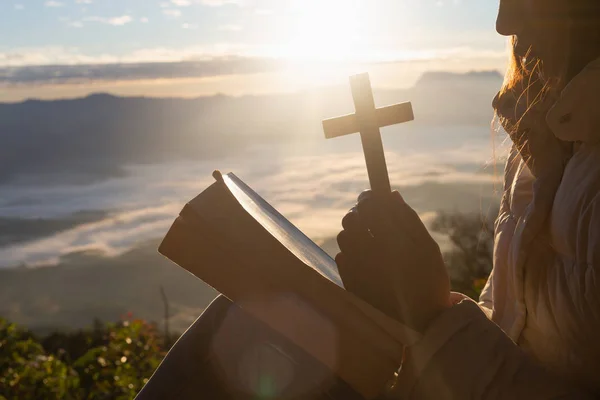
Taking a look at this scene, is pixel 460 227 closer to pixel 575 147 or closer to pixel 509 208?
pixel 509 208

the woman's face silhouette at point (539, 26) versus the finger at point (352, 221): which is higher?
the woman's face silhouette at point (539, 26)

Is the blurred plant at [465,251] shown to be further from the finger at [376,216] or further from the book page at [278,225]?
the finger at [376,216]

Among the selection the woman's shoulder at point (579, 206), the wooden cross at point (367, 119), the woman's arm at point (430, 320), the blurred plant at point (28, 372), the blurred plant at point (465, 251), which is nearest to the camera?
the woman's shoulder at point (579, 206)

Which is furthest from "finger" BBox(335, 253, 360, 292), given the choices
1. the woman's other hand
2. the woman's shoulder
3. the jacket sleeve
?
the woman's shoulder

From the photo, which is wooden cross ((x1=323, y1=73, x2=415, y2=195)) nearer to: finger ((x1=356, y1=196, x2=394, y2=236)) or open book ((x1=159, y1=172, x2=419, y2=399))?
finger ((x1=356, y1=196, x2=394, y2=236))

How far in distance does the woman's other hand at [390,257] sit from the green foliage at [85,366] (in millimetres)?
3602

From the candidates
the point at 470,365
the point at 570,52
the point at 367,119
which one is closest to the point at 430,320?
the point at 470,365

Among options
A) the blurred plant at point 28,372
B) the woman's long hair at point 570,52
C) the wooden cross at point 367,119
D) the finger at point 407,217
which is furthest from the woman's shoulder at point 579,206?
the blurred plant at point 28,372

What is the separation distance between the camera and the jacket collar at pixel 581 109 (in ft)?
6.04

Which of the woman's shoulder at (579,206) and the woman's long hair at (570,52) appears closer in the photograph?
the woman's shoulder at (579,206)

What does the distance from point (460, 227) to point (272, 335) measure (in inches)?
191

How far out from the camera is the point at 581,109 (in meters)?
1.87

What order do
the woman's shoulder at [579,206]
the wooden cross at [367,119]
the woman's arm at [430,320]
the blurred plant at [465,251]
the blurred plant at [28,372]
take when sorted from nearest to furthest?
the woman's shoulder at [579,206] → the woman's arm at [430,320] → the wooden cross at [367,119] → the blurred plant at [28,372] → the blurred plant at [465,251]

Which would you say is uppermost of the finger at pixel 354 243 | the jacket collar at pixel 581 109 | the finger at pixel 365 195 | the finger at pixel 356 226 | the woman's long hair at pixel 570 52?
the woman's long hair at pixel 570 52
